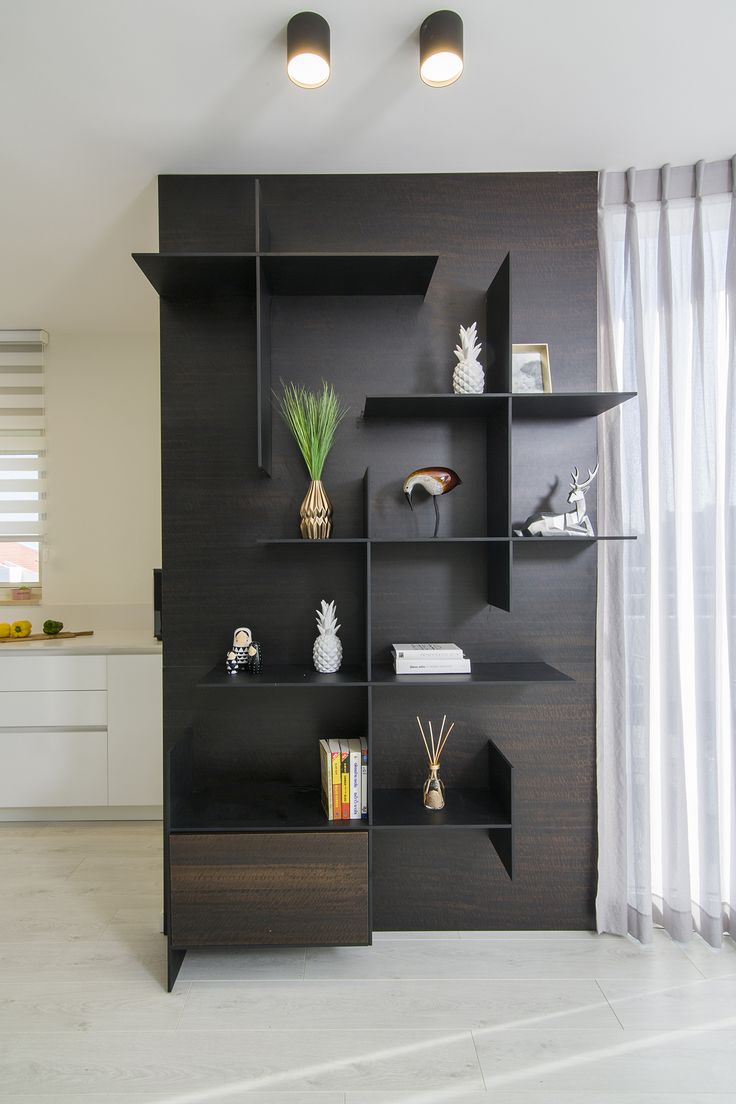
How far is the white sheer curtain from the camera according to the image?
2.30 metres

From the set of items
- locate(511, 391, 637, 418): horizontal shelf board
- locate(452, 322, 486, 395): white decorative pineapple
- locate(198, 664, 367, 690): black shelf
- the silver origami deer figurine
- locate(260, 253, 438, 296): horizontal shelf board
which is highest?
locate(260, 253, 438, 296): horizontal shelf board

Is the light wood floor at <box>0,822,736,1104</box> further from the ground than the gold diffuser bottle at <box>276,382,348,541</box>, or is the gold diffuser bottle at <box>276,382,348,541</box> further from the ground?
the gold diffuser bottle at <box>276,382,348,541</box>

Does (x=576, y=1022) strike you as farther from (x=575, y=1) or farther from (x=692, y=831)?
(x=575, y=1)

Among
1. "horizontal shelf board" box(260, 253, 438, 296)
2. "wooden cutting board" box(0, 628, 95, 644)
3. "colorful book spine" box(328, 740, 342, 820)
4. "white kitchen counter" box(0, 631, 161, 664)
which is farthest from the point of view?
"wooden cutting board" box(0, 628, 95, 644)

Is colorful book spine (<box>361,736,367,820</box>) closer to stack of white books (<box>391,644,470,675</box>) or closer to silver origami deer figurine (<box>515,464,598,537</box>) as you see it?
stack of white books (<box>391,644,470,675</box>)

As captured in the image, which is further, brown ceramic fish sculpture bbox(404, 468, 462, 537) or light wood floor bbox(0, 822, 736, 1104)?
brown ceramic fish sculpture bbox(404, 468, 462, 537)

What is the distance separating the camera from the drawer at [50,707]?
11.0ft

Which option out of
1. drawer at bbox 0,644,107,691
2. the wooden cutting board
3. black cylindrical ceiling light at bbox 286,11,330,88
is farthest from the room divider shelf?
the wooden cutting board

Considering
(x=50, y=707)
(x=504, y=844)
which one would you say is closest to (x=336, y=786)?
(x=504, y=844)

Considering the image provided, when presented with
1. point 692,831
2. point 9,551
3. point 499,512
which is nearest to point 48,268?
point 9,551

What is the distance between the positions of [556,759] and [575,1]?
2.17 metres

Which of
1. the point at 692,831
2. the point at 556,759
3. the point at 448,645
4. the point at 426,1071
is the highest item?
the point at 448,645

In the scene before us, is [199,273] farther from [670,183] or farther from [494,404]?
[670,183]

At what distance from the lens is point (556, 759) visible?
2346 millimetres
